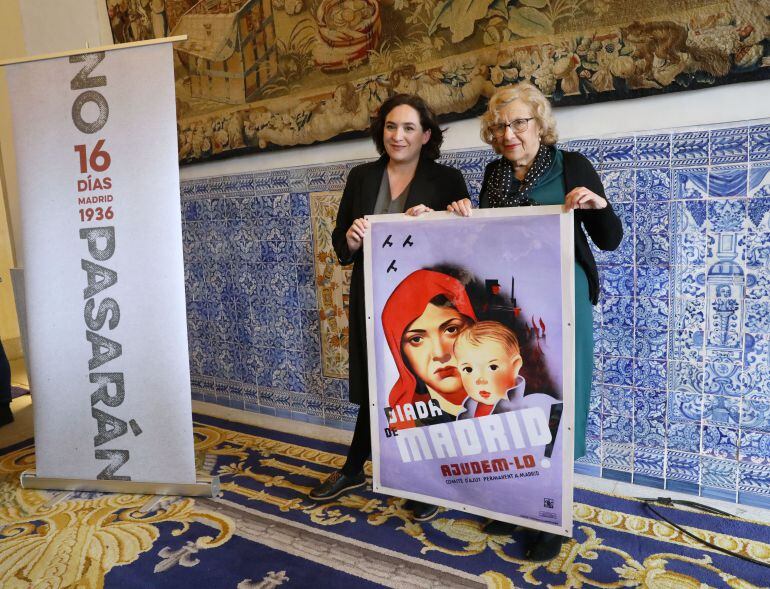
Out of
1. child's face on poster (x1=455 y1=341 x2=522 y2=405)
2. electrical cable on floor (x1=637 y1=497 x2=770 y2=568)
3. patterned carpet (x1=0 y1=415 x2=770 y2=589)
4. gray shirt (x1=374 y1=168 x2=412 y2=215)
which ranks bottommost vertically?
patterned carpet (x1=0 y1=415 x2=770 y2=589)

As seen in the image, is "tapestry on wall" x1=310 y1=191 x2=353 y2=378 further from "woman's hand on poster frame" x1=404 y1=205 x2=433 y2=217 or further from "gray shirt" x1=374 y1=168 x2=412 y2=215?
"woman's hand on poster frame" x1=404 y1=205 x2=433 y2=217

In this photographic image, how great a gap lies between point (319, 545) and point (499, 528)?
2.10 ft

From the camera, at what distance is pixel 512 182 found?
177cm

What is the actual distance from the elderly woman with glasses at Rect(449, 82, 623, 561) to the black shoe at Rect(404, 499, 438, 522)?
0.41 m

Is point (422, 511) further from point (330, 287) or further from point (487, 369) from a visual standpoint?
point (330, 287)

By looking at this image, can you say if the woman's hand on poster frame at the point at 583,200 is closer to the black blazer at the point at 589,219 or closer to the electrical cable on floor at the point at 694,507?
the black blazer at the point at 589,219

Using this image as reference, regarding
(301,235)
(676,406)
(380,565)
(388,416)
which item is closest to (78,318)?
(301,235)

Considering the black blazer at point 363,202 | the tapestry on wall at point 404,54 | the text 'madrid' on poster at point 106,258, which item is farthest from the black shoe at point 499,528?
the tapestry on wall at point 404,54

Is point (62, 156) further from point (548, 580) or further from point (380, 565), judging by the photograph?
point (548, 580)

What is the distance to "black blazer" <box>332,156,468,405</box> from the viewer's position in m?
1.92

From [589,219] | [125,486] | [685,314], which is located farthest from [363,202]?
[125,486]

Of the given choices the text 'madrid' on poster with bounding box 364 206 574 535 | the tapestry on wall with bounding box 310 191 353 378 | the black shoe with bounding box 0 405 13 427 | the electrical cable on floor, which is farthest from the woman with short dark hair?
the black shoe with bounding box 0 405 13 427

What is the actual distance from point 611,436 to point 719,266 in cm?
77

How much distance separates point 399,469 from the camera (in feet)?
6.47
